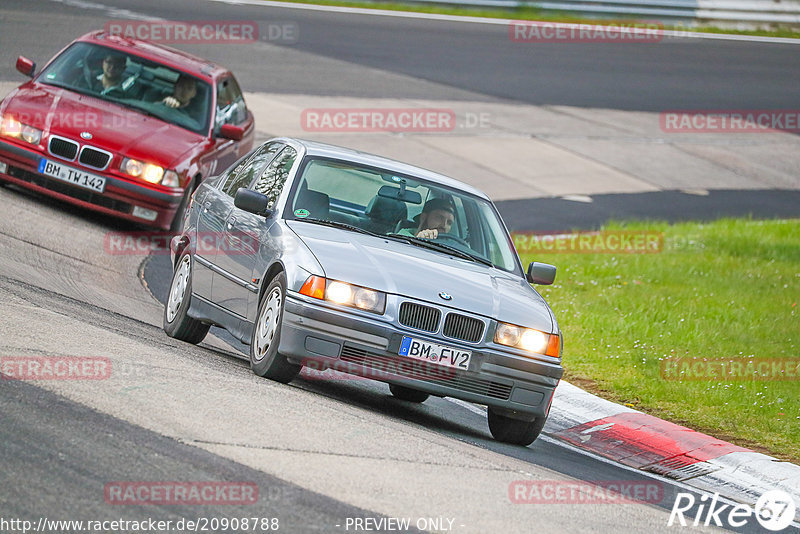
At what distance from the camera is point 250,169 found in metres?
9.52

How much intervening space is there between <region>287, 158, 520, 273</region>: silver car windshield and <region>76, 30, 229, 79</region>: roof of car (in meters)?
5.96

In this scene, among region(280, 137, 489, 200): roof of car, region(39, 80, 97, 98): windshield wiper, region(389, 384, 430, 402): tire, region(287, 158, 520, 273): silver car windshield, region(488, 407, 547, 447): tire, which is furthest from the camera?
region(39, 80, 97, 98): windshield wiper

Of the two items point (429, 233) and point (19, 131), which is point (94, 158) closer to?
point (19, 131)

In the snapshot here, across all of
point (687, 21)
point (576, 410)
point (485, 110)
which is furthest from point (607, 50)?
point (576, 410)

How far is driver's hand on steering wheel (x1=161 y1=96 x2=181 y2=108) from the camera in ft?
45.7

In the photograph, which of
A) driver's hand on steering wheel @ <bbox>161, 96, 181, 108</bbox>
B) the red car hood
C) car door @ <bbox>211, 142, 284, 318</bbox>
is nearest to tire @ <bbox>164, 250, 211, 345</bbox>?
car door @ <bbox>211, 142, 284, 318</bbox>

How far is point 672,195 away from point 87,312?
14629mm

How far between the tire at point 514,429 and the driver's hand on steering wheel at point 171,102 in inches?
273

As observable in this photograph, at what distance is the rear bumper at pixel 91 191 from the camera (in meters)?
12.7

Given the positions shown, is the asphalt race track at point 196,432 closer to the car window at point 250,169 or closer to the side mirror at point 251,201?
the side mirror at point 251,201

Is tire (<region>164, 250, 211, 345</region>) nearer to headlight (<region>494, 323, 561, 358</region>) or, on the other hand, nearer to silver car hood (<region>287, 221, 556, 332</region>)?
silver car hood (<region>287, 221, 556, 332</region>)

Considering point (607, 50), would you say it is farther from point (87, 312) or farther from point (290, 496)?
→ point (290, 496)

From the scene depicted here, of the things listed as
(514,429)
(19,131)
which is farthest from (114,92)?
(514,429)

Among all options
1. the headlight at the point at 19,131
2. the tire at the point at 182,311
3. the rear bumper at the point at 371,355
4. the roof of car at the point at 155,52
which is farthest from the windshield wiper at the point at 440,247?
the roof of car at the point at 155,52
